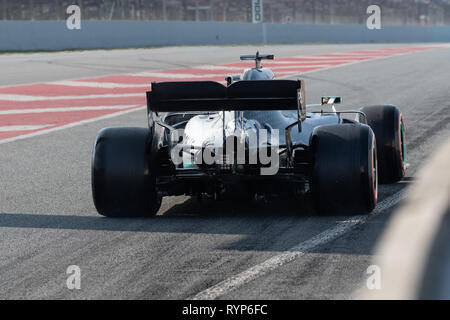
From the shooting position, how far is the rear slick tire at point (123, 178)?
6691mm

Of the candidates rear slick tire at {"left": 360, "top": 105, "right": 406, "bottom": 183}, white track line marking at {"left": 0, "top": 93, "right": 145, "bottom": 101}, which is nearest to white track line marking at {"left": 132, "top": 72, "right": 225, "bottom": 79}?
white track line marking at {"left": 0, "top": 93, "right": 145, "bottom": 101}

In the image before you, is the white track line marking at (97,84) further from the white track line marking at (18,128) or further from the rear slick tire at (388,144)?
the rear slick tire at (388,144)

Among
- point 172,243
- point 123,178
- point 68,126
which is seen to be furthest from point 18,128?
point 172,243

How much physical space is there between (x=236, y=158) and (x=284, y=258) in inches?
53.9

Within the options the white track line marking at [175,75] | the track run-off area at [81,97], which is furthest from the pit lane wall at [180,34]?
the white track line marking at [175,75]

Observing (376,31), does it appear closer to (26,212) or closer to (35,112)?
(35,112)

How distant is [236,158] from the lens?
21.7ft

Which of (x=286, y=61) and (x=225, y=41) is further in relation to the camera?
(x=225, y=41)

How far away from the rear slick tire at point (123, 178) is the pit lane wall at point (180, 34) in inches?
1039

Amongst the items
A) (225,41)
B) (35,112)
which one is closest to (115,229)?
(35,112)

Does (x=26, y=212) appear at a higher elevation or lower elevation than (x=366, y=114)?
lower
